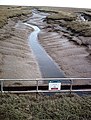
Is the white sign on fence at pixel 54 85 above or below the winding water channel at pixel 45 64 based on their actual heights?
above

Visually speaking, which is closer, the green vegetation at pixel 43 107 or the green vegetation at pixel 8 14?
the green vegetation at pixel 43 107

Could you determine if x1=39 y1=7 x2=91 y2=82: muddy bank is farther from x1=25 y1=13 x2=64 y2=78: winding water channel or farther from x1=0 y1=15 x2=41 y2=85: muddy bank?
x1=0 y1=15 x2=41 y2=85: muddy bank

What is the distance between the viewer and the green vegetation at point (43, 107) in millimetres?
13172

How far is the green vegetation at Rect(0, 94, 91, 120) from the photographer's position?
13172 mm

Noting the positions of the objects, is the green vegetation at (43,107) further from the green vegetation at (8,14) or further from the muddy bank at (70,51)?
the green vegetation at (8,14)

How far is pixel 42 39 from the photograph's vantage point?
40.6 m

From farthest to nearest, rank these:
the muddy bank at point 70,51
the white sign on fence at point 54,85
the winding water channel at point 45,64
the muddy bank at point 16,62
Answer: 1. the muddy bank at point 70,51
2. the winding water channel at point 45,64
3. the muddy bank at point 16,62
4. the white sign on fence at point 54,85

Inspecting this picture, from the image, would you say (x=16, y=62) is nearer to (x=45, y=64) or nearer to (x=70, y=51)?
(x=45, y=64)

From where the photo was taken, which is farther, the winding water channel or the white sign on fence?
the winding water channel

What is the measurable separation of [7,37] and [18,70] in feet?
51.6

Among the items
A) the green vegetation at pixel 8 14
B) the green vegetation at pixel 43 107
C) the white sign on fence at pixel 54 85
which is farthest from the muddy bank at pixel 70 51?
the green vegetation at pixel 8 14

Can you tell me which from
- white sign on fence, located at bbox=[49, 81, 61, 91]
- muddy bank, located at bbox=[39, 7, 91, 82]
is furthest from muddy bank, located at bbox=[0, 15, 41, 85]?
white sign on fence, located at bbox=[49, 81, 61, 91]

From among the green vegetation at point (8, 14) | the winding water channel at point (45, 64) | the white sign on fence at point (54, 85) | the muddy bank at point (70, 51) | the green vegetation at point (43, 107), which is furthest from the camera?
the green vegetation at point (8, 14)

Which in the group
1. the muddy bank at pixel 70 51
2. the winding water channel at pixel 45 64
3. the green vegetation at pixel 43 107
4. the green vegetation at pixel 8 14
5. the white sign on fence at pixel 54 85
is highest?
the green vegetation at pixel 8 14
